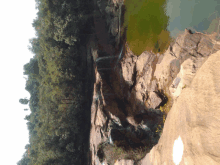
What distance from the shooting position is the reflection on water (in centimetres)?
707

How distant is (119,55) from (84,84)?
5.81 meters

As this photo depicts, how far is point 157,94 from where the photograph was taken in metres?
9.95

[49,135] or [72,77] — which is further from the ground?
[72,77]

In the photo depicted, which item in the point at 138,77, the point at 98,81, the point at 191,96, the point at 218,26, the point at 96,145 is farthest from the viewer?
the point at 98,81

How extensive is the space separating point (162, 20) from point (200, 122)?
844 centimetres

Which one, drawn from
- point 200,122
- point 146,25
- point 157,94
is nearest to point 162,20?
point 146,25

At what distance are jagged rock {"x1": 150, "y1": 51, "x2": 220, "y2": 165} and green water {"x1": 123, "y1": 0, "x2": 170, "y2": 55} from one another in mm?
5594

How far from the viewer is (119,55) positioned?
1485 cm

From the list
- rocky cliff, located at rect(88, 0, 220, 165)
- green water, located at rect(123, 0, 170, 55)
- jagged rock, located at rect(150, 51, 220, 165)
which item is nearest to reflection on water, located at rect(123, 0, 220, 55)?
green water, located at rect(123, 0, 170, 55)

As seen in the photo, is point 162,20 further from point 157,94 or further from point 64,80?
point 64,80

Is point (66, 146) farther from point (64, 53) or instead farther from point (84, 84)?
point (64, 53)

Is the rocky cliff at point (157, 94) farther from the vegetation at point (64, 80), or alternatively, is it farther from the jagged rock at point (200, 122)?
the vegetation at point (64, 80)

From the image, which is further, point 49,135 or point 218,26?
point 49,135

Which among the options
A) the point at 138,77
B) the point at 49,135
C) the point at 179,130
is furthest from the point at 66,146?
the point at 179,130
